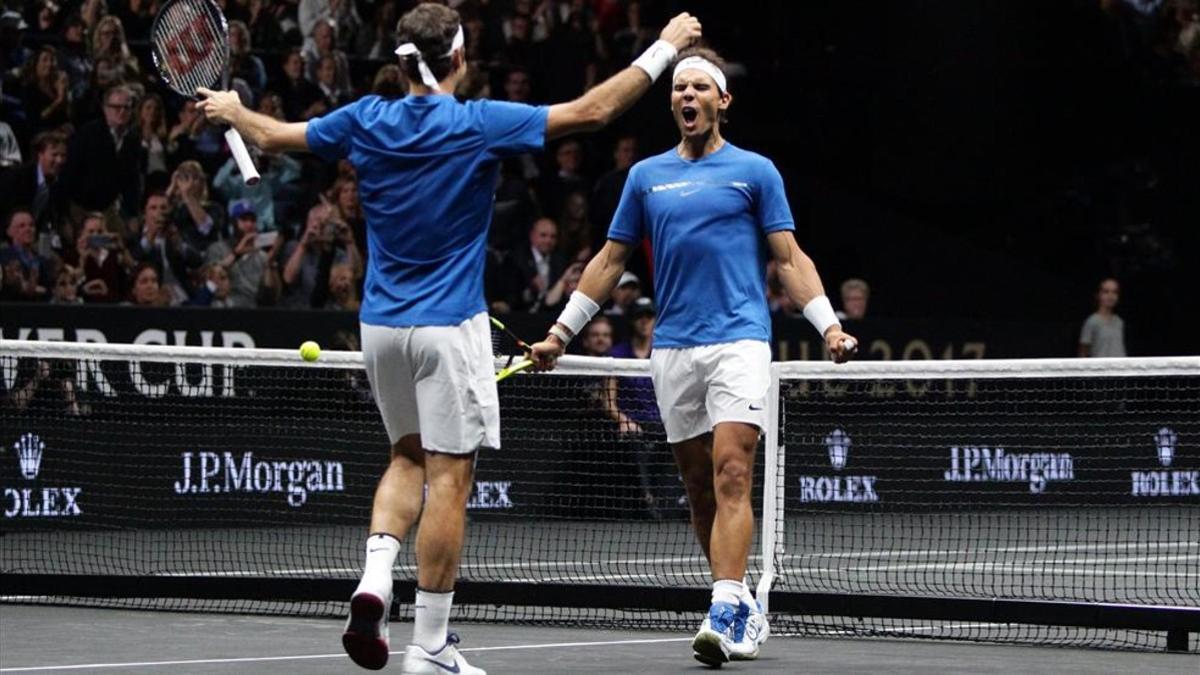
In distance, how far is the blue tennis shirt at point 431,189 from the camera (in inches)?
299

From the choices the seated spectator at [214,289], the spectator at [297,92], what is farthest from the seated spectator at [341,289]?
the spectator at [297,92]

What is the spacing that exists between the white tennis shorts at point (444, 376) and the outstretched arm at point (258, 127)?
2.16 ft

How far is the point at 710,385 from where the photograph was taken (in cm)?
891

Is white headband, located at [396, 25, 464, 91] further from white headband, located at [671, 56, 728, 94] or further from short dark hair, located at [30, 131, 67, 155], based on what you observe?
short dark hair, located at [30, 131, 67, 155]

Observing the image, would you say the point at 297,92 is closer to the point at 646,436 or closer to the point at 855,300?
the point at 855,300

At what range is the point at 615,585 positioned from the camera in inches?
419

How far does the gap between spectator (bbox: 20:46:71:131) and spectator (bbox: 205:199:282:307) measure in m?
1.48

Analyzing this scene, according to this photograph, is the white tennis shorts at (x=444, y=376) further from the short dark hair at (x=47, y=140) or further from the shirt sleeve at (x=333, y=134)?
the short dark hair at (x=47, y=140)

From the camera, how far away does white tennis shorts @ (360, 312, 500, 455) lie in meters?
7.60

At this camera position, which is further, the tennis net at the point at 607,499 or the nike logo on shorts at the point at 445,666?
the tennis net at the point at 607,499

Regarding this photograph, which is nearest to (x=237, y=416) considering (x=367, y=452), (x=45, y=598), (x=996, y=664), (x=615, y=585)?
(x=367, y=452)

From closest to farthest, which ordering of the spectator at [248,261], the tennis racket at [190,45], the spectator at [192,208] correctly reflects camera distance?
1. the tennis racket at [190,45]
2. the spectator at [248,261]
3. the spectator at [192,208]

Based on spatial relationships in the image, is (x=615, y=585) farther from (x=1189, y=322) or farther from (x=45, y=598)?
(x=1189, y=322)

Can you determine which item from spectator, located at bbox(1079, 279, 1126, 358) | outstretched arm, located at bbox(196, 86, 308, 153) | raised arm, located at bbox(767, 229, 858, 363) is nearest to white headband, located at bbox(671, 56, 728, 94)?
raised arm, located at bbox(767, 229, 858, 363)
